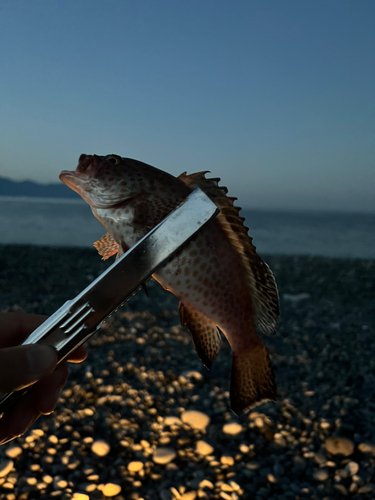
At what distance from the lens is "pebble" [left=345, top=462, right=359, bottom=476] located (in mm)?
3600

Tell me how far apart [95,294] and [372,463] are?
3.81m

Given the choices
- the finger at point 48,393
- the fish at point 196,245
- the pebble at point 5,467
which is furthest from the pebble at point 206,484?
the fish at point 196,245

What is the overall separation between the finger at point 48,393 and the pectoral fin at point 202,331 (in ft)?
4.25

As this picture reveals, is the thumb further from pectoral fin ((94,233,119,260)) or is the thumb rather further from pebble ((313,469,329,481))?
pebble ((313,469,329,481))

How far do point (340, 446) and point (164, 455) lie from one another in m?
1.85

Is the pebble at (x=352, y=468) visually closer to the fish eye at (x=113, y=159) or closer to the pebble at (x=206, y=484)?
the pebble at (x=206, y=484)

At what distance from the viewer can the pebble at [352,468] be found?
11.8 feet

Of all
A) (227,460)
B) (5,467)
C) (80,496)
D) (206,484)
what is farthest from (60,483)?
(227,460)

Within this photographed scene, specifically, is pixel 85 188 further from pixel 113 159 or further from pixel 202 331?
pixel 202 331

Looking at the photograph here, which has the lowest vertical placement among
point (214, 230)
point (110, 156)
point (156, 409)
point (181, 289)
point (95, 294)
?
point (156, 409)

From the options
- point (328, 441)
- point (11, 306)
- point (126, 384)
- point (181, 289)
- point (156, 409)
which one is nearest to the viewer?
point (181, 289)

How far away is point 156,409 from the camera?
14.4 feet

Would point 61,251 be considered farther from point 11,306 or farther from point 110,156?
point 110,156

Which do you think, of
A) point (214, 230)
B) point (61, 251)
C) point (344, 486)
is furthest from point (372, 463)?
point (61, 251)
